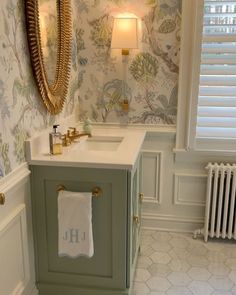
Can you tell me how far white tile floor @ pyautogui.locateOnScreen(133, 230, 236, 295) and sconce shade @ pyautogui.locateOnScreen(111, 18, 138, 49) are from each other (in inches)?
60.3

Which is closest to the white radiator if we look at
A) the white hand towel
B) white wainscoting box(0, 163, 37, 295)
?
the white hand towel

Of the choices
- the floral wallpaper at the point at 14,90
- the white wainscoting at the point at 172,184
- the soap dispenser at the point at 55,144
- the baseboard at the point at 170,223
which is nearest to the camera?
the floral wallpaper at the point at 14,90

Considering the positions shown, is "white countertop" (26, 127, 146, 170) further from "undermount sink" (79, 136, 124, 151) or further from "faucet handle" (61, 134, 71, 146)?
"undermount sink" (79, 136, 124, 151)

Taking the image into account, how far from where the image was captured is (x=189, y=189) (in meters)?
2.85

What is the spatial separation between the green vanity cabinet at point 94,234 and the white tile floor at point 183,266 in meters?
0.36

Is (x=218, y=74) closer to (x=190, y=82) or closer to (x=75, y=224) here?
(x=190, y=82)

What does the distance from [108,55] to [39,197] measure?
51.7 inches

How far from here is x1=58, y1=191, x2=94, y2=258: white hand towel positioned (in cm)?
180

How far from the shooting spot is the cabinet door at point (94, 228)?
6.00 feet

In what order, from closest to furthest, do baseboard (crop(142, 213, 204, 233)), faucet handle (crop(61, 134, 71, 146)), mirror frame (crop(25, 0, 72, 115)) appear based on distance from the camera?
mirror frame (crop(25, 0, 72, 115)) → faucet handle (crop(61, 134, 71, 146)) → baseboard (crop(142, 213, 204, 233))

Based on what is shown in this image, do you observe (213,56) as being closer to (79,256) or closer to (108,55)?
(108,55)

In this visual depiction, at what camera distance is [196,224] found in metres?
2.91

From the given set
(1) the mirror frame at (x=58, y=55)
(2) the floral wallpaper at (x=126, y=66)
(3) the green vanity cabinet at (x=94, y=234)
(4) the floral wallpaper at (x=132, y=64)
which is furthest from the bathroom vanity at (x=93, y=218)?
(4) the floral wallpaper at (x=132, y=64)

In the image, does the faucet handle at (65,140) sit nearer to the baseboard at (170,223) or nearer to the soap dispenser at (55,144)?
the soap dispenser at (55,144)
